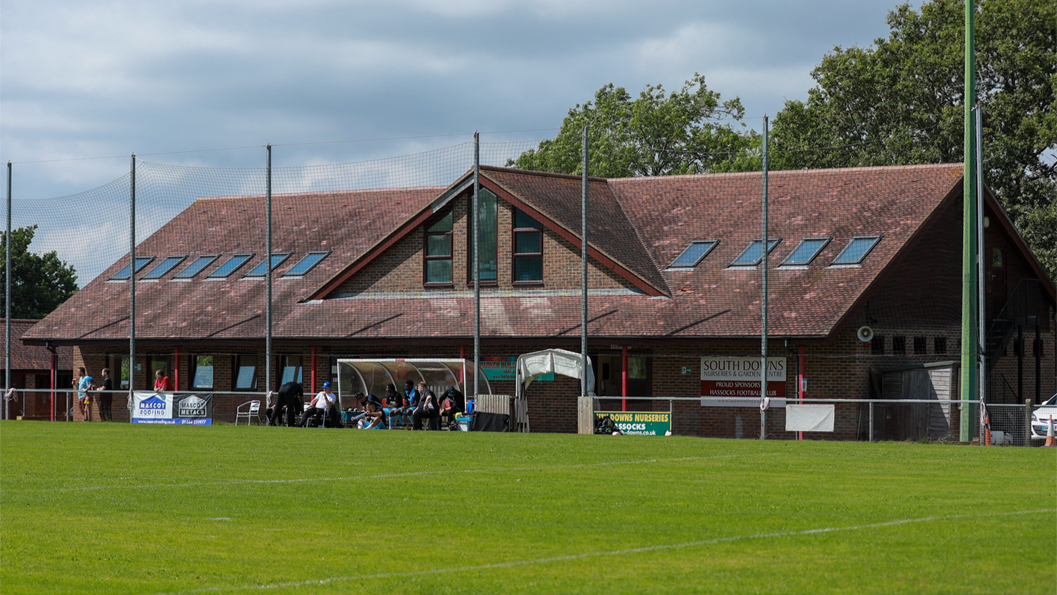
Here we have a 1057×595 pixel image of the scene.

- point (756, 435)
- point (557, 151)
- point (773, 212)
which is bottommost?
point (756, 435)

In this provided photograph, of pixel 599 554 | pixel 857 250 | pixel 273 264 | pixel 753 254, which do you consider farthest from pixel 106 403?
pixel 599 554

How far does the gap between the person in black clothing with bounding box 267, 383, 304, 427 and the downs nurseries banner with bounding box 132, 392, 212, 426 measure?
2200mm

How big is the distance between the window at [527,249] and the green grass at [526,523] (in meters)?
16.9

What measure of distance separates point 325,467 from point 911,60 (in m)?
42.4

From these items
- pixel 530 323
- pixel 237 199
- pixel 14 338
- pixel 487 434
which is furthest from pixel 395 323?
pixel 14 338

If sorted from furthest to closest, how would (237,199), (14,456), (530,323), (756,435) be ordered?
(237,199) → (530,323) → (756,435) → (14,456)

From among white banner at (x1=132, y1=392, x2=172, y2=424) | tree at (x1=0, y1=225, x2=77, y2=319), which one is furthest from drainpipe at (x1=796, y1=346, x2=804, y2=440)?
tree at (x1=0, y1=225, x2=77, y2=319)

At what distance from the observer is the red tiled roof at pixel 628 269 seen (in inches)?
1444

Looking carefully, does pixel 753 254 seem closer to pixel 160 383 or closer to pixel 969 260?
pixel 969 260

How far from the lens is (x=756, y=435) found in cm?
3519

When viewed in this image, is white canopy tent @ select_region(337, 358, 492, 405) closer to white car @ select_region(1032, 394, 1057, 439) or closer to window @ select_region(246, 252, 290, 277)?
window @ select_region(246, 252, 290, 277)

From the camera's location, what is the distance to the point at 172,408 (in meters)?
39.4

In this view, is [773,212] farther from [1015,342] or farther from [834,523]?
[834,523]

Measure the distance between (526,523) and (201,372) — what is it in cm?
3287
